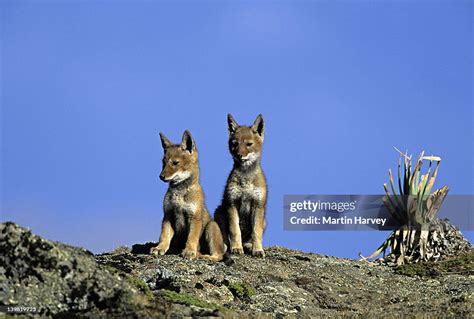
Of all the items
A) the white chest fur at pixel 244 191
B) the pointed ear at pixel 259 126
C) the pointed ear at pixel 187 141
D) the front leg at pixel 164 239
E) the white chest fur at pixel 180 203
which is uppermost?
the pointed ear at pixel 259 126

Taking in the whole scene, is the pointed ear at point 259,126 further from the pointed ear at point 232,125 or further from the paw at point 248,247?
the paw at point 248,247

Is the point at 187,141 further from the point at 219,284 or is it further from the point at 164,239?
the point at 219,284

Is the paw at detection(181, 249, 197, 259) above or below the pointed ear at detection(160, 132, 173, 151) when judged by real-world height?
below

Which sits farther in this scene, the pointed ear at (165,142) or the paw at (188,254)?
the pointed ear at (165,142)

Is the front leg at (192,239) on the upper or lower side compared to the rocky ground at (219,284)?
upper

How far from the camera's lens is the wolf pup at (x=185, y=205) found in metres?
16.2

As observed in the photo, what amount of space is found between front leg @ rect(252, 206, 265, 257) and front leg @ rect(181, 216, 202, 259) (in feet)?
5.46

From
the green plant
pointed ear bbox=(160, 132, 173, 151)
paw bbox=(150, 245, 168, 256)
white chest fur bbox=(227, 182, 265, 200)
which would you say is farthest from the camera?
the green plant

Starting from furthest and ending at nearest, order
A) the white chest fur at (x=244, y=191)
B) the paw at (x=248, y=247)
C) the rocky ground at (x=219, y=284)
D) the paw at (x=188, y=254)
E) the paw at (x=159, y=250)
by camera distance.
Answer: the paw at (x=248, y=247)
the white chest fur at (x=244, y=191)
the paw at (x=159, y=250)
the paw at (x=188, y=254)
the rocky ground at (x=219, y=284)

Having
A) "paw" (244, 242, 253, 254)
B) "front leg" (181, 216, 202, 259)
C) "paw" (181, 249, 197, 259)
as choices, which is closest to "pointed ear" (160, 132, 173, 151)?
"front leg" (181, 216, 202, 259)

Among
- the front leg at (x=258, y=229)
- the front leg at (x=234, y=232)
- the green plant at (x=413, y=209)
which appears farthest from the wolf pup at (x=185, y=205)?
the green plant at (x=413, y=209)

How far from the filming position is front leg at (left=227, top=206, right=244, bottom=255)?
17000 millimetres

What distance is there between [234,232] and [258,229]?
679 millimetres

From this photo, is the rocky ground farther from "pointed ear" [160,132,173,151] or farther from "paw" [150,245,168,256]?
"pointed ear" [160,132,173,151]
